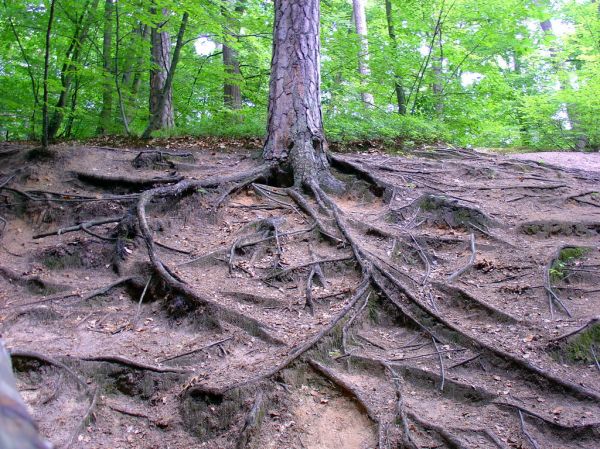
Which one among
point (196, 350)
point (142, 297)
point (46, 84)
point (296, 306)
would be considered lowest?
point (196, 350)

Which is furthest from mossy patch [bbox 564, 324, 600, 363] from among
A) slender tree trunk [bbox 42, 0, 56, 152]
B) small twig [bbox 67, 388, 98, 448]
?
slender tree trunk [bbox 42, 0, 56, 152]

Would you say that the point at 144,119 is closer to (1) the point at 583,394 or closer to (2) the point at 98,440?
(2) the point at 98,440

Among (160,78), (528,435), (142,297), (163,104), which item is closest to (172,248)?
(142,297)

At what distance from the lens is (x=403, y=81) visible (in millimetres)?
11977

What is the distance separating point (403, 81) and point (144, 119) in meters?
7.36

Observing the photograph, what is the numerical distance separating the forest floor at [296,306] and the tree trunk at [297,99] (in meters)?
0.47

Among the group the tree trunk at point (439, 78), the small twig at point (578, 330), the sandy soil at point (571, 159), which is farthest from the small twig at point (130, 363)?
the tree trunk at point (439, 78)

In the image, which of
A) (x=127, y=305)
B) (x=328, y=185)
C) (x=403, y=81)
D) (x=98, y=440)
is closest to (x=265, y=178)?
(x=328, y=185)

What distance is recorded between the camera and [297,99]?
6879mm

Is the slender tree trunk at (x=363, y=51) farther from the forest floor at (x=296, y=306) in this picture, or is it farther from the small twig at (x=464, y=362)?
the small twig at (x=464, y=362)

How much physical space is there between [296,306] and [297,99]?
335cm

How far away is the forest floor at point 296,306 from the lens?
11.5ft

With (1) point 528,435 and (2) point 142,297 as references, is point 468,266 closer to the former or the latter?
(1) point 528,435

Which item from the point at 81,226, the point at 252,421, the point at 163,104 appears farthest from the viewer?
the point at 163,104
